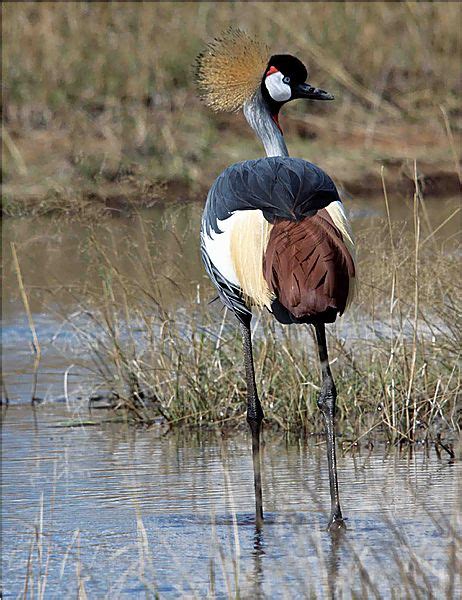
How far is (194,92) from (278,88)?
26.8 ft

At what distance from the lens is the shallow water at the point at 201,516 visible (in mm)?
4062

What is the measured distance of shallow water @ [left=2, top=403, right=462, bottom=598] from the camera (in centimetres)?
406

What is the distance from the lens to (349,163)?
41.0 feet

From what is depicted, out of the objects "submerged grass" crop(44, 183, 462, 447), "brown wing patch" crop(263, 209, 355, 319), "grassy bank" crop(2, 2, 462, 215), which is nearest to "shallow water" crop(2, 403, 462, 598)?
"submerged grass" crop(44, 183, 462, 447)

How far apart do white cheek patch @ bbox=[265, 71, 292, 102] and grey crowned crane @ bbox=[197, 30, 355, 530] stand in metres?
0.05

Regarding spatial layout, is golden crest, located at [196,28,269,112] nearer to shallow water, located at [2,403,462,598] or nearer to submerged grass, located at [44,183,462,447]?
submerged grass, located at [44,183,462,447]

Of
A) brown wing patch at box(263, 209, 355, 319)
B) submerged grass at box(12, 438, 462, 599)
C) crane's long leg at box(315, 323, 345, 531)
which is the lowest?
submerged grass at box(12, 438, 462, 599)

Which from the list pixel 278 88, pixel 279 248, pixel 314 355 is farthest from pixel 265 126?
pixel 279 248

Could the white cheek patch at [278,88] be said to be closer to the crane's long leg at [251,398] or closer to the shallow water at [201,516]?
the crane's long leg at [251,398]

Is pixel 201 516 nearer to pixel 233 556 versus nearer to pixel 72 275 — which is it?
pixel 233 556

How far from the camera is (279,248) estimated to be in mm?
4609

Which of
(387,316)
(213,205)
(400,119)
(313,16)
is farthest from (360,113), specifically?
(213,205)

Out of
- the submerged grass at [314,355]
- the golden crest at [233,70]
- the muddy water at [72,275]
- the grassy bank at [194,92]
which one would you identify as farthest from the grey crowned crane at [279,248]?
the grassy bank at [194,92]

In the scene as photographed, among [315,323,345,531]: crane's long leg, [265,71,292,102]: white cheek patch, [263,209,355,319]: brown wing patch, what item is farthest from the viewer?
[265,71,292,102]: white cheek patch
